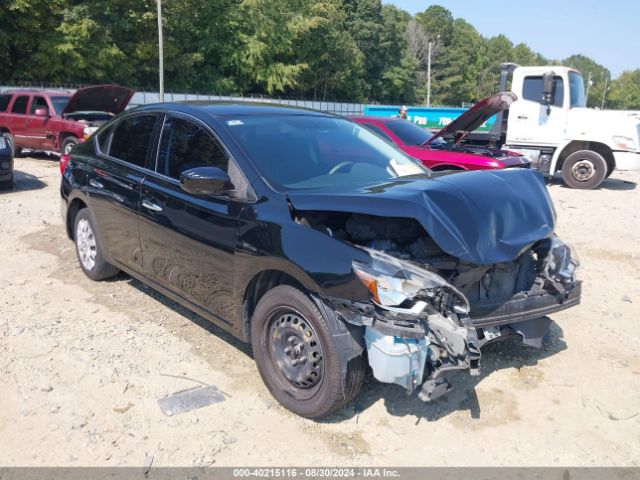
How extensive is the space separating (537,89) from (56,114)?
1149 centimetres

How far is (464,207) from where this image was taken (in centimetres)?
313

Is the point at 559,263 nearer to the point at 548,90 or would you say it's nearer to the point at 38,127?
the point at 548,90

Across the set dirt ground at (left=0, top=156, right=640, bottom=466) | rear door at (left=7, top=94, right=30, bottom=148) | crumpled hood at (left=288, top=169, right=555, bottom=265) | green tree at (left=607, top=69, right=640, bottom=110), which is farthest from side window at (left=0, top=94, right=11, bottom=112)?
green tree at (left=607, top=69, right=640, bottom=110)

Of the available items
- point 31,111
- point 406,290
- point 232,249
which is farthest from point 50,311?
point 31,111

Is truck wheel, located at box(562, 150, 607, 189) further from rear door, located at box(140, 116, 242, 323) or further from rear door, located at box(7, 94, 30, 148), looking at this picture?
rear door, located at box(7, 94, 30, 148)

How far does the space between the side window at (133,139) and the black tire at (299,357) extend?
188 centimetres

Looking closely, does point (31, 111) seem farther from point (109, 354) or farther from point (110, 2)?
point (110, 2)

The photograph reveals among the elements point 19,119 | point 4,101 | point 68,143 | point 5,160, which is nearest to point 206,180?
point 5,160

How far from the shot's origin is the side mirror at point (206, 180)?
3391mm

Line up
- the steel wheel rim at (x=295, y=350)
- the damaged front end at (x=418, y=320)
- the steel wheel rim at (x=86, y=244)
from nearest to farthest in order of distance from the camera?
1. the damaged front end at (x=418, y=320)
2. the steel wheel rim at (x=295, y=350)
3. the steel wheel rim at (x=86, y=244)

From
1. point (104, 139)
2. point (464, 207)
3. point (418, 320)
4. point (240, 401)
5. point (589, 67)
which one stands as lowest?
point (240, 401)

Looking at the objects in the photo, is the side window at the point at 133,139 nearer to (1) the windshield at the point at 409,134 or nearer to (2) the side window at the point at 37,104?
Result: (1) the windshield at the point at 409,134

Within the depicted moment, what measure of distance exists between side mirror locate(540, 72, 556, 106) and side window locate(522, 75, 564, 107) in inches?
4.6

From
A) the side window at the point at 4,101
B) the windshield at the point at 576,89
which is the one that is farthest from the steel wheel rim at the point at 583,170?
the side window at the point at 4,101
